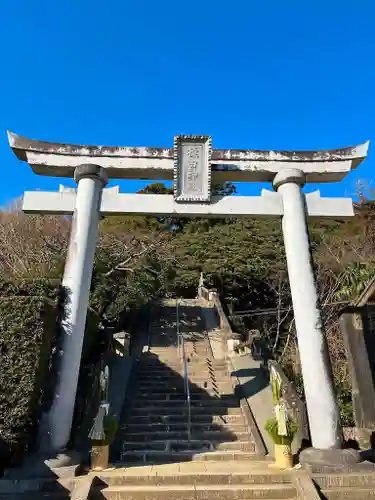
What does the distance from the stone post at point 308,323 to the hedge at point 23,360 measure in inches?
176

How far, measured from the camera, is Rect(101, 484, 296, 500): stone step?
5441mm

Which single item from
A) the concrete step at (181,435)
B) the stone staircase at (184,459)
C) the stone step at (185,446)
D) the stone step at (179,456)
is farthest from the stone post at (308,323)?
the concrete step at (181,435)

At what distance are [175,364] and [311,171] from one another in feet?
23.1

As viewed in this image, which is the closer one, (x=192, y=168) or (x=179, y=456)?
(x=179, y=456)

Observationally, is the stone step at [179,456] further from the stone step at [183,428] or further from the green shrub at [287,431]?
the green shrub at [287,431]

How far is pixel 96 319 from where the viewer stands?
1197 cm

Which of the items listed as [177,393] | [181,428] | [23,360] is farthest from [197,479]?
[177,393]

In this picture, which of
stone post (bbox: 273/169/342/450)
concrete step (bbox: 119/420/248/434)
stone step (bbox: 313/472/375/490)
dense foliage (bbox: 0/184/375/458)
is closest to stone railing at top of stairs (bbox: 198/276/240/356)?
dense foliage (bbox: 0/184/375/458)

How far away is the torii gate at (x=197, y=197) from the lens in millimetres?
7324

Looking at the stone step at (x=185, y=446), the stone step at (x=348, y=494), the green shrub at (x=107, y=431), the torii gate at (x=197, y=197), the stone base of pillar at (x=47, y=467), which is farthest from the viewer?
the stone step at (x=185, y=446)

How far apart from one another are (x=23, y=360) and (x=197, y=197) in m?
4.43

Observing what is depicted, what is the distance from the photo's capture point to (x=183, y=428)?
8547mm

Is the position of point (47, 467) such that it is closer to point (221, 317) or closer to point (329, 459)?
point (329, 459)

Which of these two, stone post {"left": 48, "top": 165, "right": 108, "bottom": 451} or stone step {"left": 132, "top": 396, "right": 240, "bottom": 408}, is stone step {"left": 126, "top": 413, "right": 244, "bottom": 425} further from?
stone post {"left": 48, "top": 165, "right": 108, "bottom": 451}
